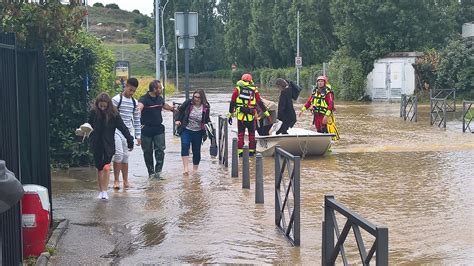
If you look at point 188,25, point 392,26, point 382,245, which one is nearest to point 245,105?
point 188,25

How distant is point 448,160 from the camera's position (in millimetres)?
14914

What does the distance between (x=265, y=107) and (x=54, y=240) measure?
26.1ft

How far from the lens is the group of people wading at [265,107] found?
14508 mm

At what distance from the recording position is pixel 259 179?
391 inches

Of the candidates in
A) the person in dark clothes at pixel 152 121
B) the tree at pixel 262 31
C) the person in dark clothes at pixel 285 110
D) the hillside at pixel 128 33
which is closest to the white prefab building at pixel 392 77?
the person in dark clothes at pixel 285 110

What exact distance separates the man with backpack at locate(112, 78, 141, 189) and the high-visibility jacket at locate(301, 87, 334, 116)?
541cm

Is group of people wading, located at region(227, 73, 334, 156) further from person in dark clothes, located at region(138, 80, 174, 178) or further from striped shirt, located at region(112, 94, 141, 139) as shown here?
striped shirt, located at region(112, 94, 141, 139)

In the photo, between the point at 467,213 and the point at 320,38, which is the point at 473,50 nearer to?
the point at 320,38

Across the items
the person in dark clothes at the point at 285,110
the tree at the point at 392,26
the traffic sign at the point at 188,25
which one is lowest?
the person in dark clothes at the point at 285,110

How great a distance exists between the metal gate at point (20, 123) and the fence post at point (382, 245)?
116 inches

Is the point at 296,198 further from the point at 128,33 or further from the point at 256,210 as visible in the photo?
the point at 128,33

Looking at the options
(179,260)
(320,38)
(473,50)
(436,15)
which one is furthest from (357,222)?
(320,38)

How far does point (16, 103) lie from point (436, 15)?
38.3m

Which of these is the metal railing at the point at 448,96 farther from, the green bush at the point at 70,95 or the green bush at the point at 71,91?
the green bush at the point at 70,95
